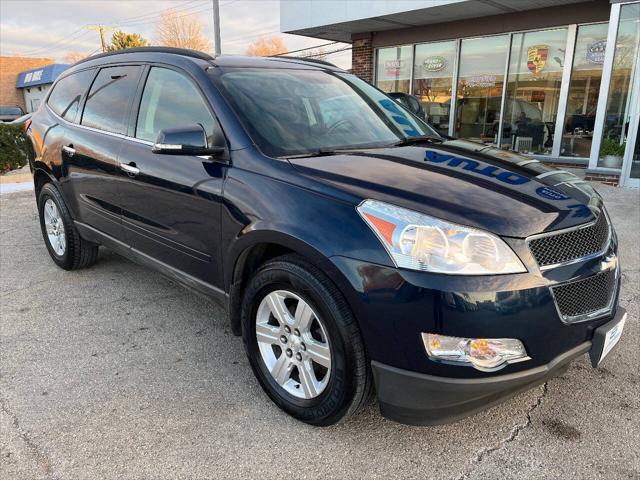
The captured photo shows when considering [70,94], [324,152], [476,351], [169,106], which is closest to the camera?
[476,351]

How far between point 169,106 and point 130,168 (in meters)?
0.50

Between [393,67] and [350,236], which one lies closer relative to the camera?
[350,236]

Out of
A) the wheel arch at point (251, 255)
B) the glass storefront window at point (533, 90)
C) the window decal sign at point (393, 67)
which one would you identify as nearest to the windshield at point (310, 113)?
the wheel arch at point (251, 255)

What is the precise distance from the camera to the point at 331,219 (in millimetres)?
2158

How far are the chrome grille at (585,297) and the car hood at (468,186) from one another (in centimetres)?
25

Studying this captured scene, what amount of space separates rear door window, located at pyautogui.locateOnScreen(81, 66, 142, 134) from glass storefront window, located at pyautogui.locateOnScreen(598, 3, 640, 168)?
26.1 feet

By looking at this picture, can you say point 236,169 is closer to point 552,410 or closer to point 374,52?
point 552,410

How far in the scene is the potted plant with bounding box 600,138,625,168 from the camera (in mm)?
8492

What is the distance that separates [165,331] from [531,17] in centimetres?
1014

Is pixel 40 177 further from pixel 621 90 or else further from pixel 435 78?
pixel 435 78

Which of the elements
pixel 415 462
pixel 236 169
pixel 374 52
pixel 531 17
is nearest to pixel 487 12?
pixel 531 17

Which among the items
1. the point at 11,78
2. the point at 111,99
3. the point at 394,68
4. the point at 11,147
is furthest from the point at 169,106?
the point at 11,78

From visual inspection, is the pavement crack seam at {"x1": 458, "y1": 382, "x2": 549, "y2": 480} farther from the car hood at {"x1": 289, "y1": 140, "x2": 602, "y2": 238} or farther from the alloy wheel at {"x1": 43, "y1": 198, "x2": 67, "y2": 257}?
the alloy wheel at {"x1": 43, "y1": 198, "x2": 67, "y2": 257}

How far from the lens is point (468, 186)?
227cm
